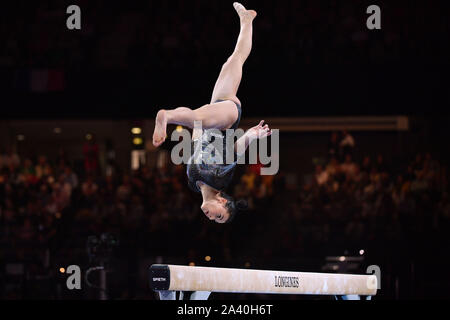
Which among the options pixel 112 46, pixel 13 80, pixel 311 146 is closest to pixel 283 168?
pixel 311 146

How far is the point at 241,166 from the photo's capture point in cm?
1332

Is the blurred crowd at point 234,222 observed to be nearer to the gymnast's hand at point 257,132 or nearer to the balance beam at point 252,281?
the balance beam at point 252,281

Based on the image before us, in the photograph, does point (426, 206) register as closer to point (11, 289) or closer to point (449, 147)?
point (449, 147)

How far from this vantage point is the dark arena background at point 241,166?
1050 centimetres

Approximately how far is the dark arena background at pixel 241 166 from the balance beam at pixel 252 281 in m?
2.65

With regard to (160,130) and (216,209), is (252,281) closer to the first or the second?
(216,209)

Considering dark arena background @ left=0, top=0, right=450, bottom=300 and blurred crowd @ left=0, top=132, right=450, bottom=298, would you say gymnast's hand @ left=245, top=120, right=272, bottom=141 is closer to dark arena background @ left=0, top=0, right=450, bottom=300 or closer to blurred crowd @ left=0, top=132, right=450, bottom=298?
dark arena background @ left=0, top=0, right=450, bottom=300

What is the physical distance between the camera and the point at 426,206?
1112cm

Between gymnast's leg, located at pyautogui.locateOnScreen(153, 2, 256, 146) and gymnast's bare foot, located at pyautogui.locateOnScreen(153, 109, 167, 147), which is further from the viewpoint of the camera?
gymnast's leg, located at pyautogui.locateOnScreen(153, 2, 256, 146)

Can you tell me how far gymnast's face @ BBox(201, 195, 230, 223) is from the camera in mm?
6301

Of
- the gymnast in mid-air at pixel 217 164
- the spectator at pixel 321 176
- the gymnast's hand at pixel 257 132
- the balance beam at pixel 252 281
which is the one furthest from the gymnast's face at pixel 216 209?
the spectator at pixel 321 176

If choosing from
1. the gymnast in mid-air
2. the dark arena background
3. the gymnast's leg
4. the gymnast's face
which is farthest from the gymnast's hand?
the dark arena background

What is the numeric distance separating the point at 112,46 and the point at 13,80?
6.11 feet

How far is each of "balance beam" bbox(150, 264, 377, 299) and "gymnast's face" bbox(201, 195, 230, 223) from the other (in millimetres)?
444
